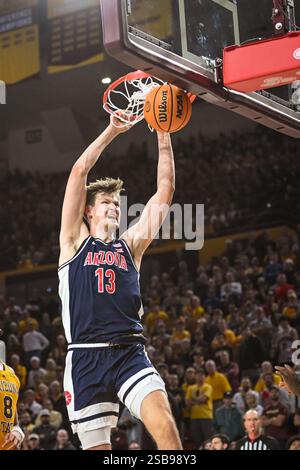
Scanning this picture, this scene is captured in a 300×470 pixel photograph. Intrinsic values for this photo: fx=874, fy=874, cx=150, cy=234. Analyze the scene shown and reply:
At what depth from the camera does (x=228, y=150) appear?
2141cm

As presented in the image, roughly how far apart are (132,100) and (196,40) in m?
0.65

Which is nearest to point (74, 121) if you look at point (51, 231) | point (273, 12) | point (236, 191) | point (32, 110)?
point (32, 110)

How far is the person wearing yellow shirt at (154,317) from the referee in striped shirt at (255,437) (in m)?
5.97

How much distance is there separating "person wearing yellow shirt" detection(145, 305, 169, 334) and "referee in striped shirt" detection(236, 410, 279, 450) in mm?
5966

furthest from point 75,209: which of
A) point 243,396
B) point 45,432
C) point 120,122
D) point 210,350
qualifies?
point 210,350

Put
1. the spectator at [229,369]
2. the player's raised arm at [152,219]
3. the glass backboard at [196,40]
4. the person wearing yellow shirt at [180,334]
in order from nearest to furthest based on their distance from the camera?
the glass backboard at [196,40], the player's raised arm at [152,219], the spectator at [229,369], the person wearing yellow shirt at [180,334]

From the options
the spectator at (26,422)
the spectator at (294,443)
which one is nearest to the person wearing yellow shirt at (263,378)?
the spectator at (294,443)

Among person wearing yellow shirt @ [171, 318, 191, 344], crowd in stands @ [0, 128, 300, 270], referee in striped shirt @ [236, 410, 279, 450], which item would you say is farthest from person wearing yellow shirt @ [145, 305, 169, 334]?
referee in striped shirt @ [236, 410, 279, 450]

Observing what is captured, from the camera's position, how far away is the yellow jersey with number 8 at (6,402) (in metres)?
6.11

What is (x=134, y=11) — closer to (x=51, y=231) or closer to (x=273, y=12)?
(x=273, y=12)

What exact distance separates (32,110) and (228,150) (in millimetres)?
5442

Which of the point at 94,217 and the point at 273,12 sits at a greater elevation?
the point at 273,12

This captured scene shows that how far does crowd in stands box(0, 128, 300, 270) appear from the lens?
19234mm

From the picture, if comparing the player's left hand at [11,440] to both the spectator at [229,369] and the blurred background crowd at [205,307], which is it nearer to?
the blurred background crowd at [205,307]
